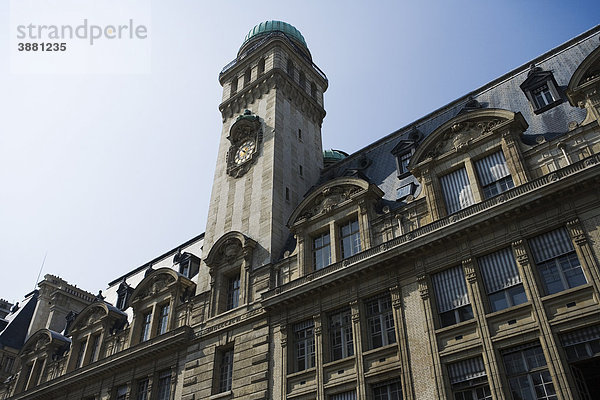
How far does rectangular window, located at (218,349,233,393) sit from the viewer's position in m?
28.3

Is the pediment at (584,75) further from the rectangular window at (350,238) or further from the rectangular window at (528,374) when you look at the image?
the rectangular window at (350,238)

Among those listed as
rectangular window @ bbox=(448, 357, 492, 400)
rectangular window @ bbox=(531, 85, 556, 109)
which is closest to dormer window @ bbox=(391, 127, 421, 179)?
rectangular window @ bbox=(531, 85, 556, 109)

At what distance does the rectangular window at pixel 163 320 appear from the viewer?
113 feet

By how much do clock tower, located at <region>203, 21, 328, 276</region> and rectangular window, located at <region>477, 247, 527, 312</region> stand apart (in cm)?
1292

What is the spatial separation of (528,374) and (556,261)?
4.61 m

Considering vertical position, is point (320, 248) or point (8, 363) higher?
point (8, 363)

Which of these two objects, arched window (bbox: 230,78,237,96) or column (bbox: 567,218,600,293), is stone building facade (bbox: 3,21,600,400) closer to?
column (bbox: 567,218,600,293)

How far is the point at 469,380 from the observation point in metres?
19.9

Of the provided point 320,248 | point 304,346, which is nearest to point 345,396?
point 304,346

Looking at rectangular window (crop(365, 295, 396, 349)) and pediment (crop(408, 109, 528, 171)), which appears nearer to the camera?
rectangular window (crop(365, 295, 396, 349))

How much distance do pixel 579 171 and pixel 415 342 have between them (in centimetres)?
961

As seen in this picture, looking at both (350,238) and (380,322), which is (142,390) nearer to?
(350,238)

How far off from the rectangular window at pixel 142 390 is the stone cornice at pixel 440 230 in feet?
35.3

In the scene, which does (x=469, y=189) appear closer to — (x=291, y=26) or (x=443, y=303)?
(x=443, y=303)
